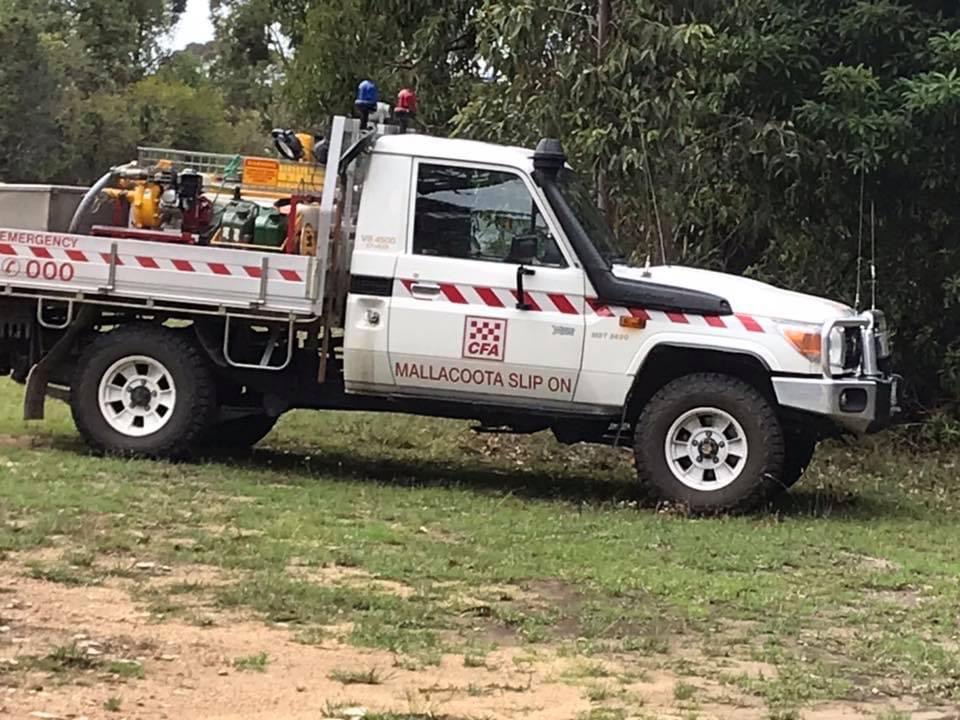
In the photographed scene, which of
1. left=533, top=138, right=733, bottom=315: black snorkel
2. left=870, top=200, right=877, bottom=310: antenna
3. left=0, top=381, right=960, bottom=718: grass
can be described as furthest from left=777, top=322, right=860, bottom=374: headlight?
left=870, top=200, right=877, bottom=310: antenna

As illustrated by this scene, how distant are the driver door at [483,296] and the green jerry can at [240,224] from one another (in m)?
1.14

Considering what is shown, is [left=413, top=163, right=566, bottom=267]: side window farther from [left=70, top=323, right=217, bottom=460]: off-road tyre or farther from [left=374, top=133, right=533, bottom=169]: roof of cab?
[left=70, top=323, right=217, bottom=460]: off-road tyre

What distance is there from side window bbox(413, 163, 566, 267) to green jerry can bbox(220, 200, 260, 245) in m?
1.18

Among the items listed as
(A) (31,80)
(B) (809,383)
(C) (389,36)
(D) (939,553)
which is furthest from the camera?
(A) (31,80)

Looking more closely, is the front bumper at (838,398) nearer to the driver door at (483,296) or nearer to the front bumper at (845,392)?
the front bumper at (845,392)

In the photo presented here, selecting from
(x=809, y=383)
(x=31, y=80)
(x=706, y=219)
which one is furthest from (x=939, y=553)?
(x=31, y=80)

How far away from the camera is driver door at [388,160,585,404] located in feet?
30.7

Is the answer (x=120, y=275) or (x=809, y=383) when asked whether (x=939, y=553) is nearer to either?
(x=809, y=383)

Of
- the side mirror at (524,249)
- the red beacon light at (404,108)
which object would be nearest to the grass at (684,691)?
the side mirror at (524,249)

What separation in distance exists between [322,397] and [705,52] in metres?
4.06

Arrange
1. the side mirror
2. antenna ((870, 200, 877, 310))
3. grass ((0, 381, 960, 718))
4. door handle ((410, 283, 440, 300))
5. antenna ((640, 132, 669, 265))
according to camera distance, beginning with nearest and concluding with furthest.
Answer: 1. grass ((0, 381, 960, 718))
2. the side mirror
3. door handle ((410, 283, 440, 300))
4. antenna ((640, 132, 669, 265))
5. antenna ((870, 200, 877, 310))

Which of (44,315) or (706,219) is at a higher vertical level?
(706,219)

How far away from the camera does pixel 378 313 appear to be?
31.3 ft

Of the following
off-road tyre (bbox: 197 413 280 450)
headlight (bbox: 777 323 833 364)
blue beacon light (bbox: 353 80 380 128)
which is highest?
blue beacon light (bbox: 353 80 380 128)
